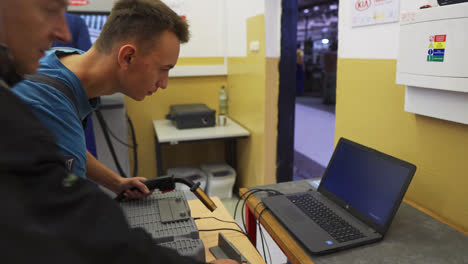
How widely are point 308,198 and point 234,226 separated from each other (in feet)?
0.96

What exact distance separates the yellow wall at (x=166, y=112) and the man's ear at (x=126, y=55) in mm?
2144

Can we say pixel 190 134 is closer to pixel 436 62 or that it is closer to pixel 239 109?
pixel 239 109

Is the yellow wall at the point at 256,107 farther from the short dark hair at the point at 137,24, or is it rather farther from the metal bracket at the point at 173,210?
the metal bracket at the point at 173,210

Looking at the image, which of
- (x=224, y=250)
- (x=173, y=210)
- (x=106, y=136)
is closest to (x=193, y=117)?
(x=106, y=136)

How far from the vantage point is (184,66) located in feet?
10.6

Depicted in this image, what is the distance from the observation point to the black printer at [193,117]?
2869 mm

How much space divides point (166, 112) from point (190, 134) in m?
0.70

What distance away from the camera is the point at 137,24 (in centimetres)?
107

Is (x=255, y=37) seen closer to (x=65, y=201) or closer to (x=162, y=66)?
(x=162, y=66)

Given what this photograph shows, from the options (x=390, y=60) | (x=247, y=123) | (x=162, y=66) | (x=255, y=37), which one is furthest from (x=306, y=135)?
(x=162, y=66)

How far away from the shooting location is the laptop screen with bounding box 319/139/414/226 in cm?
101

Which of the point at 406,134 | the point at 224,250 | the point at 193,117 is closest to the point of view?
the point at 224,250

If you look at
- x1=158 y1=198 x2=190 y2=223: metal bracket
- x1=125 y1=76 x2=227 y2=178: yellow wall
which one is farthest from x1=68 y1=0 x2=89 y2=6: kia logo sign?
x1=158 y1=198 x2=190 y2=223: metal bracket

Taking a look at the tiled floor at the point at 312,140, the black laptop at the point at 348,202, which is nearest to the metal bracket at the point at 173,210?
the black laptop at the point at 348,202
